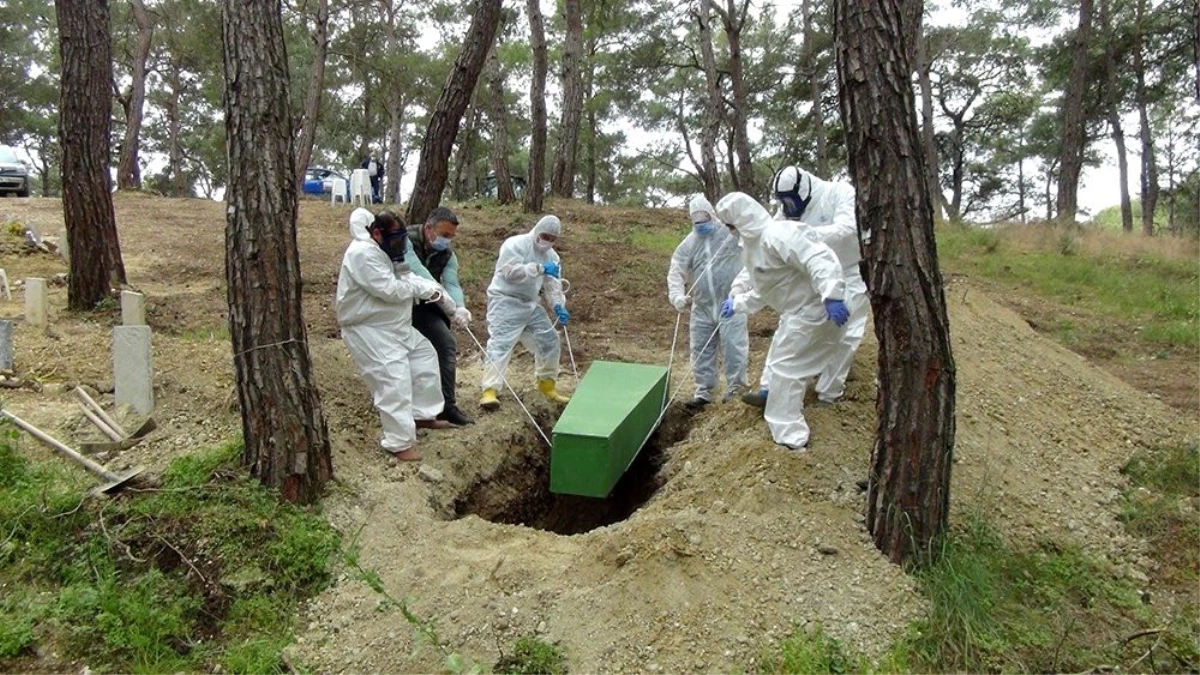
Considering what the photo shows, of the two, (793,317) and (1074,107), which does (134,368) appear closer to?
(793,317)

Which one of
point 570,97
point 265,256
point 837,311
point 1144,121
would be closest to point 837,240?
point 837,311

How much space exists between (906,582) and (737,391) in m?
2.48

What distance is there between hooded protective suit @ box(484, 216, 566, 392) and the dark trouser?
346 millimetres

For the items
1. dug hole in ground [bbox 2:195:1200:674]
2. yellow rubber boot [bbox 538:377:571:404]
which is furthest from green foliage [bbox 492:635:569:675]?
yellow rubber boot [bbox 538:377:571:404]

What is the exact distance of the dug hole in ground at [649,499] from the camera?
310cm

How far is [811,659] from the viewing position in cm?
291

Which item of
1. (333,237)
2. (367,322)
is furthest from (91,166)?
(333,237)

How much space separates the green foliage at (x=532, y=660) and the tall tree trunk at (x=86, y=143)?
5.31 metres

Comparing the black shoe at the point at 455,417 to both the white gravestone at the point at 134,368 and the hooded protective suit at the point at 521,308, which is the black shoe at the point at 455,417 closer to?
the hooded protective suit at the point at 521,308

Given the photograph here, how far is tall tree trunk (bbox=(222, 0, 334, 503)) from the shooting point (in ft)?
11.8

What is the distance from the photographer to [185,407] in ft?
15.2

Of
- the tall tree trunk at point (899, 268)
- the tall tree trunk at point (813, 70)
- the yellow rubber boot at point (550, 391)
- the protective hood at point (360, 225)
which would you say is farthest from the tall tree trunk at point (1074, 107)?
the protective hood at point (360, 225)

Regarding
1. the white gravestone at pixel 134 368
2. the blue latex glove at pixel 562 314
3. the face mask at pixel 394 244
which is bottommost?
the white gravestone at pixel 134 368

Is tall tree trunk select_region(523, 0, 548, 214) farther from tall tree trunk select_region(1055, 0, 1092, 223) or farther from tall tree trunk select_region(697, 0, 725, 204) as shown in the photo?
tall tree trunk select_region(1055, 0, 1092, 223)
